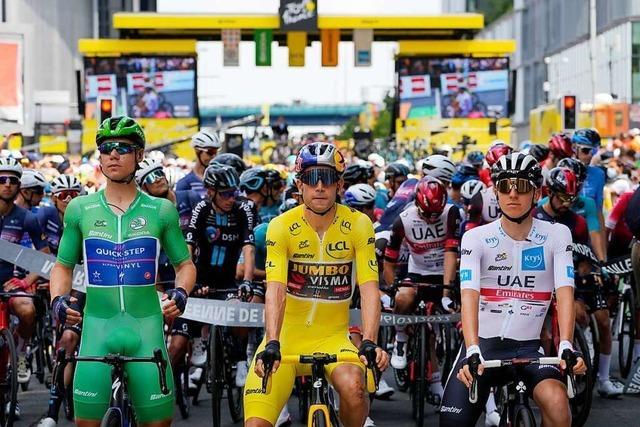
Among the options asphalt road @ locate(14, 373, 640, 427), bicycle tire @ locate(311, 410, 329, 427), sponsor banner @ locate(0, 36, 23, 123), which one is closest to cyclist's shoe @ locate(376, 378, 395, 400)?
asphalt road @ locate(14, 373, 640, 427)

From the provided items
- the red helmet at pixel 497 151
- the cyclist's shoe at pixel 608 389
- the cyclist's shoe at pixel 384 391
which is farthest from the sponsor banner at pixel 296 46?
the cyclist's shoe at pixel 608 389

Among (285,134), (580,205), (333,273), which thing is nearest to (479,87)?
(285,134)

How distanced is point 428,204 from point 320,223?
13.8 ft

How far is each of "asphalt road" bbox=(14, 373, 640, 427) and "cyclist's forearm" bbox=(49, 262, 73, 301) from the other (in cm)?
383

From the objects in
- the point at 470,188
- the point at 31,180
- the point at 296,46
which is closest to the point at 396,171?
the point at 470,188

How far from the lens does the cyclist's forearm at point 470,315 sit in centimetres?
756

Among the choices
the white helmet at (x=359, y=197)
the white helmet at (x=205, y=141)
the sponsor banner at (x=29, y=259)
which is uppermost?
the white helmet at (x=205, y=141)

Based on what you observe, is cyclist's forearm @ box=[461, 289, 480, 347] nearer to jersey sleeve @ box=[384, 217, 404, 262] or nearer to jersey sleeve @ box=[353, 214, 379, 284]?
jersey sleeve @ box=[353, 214, 379, 284]

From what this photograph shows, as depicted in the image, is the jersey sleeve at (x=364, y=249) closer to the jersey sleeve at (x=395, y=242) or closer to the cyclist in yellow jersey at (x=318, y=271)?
the cyclist in yellow jersey at (x=318, y=271)

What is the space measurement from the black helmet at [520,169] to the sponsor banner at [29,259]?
519 cm

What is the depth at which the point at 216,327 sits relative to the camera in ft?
39.2

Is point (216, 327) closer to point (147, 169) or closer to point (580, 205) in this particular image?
point (147, 169)

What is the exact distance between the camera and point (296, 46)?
2263 inches

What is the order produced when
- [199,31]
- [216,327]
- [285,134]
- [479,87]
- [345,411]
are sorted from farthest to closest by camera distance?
[199,31]
[479,87]
[285,134]
[216,327]
[345,411]
